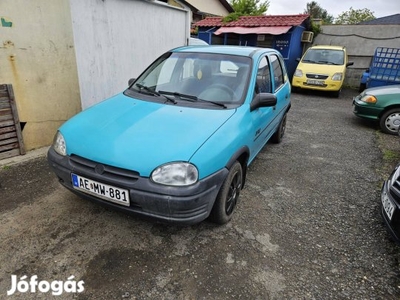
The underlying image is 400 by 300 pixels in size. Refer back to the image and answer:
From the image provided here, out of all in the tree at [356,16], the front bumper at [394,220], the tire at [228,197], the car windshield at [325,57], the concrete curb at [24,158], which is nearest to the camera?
the front bumper at [394,220]

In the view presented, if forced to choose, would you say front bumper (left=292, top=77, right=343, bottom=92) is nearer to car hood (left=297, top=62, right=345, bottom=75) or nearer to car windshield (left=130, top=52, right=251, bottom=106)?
car hood (left=297, top=62, right=345, bottom=75)

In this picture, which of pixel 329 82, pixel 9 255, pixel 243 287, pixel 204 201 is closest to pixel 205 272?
pixel 243 287

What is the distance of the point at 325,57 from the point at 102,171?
9.98m

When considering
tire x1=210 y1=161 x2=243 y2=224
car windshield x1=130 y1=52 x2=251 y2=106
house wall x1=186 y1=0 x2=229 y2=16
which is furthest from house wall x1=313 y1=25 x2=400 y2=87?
tire x1=210 y1=161 x2=243 y2=224

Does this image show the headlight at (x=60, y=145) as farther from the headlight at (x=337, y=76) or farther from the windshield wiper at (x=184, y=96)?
the headlight at (x=337, y=76)

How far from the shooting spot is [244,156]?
2.71 metres

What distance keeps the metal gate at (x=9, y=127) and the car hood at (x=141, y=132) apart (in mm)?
1604

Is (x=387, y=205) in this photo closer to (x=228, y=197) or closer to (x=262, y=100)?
(x=228, y=197)

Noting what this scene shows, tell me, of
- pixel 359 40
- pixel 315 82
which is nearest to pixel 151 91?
pixel 315 82

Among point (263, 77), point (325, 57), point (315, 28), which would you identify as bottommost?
point (325, 57)

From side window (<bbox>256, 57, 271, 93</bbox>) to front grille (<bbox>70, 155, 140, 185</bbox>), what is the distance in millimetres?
1763

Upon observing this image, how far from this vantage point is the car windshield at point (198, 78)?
2.82 m

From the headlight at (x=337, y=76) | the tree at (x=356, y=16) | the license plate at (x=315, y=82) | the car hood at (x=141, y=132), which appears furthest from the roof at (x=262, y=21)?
the tree at (x=356, y=16)

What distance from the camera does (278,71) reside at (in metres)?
4.07
